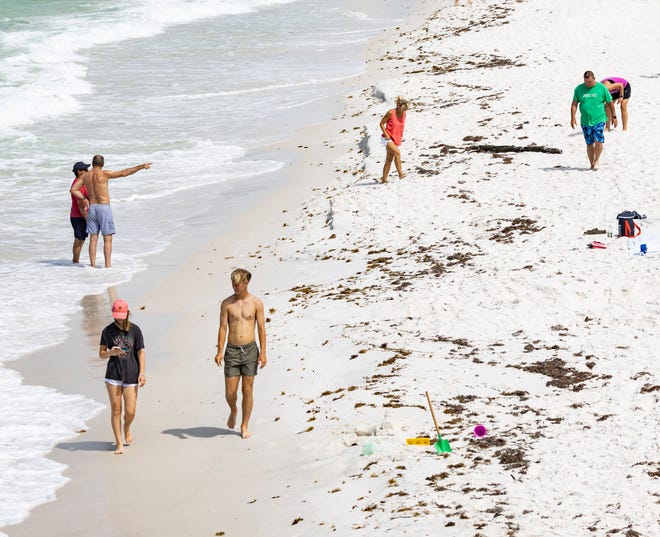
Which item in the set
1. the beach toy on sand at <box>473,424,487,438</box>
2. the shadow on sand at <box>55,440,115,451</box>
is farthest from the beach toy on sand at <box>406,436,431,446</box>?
the shadow on sand at <box>55,440,115,451</box>

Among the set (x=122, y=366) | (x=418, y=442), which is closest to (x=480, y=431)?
(x=418, y=442)

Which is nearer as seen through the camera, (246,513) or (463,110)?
(246,513)

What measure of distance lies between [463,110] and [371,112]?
3305 millimetres

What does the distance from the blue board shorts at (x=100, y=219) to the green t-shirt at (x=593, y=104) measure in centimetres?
714

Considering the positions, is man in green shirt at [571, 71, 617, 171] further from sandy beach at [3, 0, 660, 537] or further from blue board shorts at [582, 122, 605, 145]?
sandy beach at [3, 0, 660, 537]

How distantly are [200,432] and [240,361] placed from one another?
88 centimetres

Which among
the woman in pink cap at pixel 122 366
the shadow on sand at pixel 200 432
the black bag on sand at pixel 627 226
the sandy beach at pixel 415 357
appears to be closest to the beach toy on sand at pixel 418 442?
the sandy beach at pixel 415 357

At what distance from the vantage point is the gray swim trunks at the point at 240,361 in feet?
31.4

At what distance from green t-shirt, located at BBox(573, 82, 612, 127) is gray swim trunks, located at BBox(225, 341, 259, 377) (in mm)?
8473

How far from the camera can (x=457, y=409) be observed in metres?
9.22

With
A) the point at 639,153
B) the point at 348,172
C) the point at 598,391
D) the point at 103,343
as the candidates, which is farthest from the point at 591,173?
the point at 103,343

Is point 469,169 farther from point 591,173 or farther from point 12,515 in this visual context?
point 12,515

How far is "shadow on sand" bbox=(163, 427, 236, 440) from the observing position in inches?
387

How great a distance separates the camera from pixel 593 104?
16.2m
